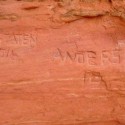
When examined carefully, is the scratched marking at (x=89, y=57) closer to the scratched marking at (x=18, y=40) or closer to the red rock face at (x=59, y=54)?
the red rock face at (x=59, y=54)

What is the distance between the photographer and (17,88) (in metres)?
2.51

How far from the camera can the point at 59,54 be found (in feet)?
8.16

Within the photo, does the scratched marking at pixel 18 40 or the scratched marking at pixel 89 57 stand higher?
the scratched marking at pixel 18 40

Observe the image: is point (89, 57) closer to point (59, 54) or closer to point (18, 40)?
point (59, 54)

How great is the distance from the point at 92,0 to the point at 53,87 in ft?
2.32

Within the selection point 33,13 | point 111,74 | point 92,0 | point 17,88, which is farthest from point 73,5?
point 17,88

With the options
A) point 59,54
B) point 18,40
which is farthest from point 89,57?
point 18,40

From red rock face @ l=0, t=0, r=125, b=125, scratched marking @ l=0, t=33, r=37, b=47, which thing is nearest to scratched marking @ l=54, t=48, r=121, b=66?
red rock face @ l=0, t=0, r=125, b=125

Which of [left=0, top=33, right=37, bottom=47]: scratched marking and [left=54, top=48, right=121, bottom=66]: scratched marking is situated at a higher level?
[left=0, top=33, right=37, bottom=47]: scratched marking

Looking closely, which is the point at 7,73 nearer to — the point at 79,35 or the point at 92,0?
the point at 79,35

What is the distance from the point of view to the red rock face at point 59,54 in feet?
7.93

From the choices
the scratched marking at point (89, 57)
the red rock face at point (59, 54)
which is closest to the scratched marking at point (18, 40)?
the red rock face at point (59, 54)

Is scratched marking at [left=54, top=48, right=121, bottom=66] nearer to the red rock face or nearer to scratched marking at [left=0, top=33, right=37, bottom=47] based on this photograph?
the red rock face

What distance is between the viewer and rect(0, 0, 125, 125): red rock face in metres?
Result: 2.42
